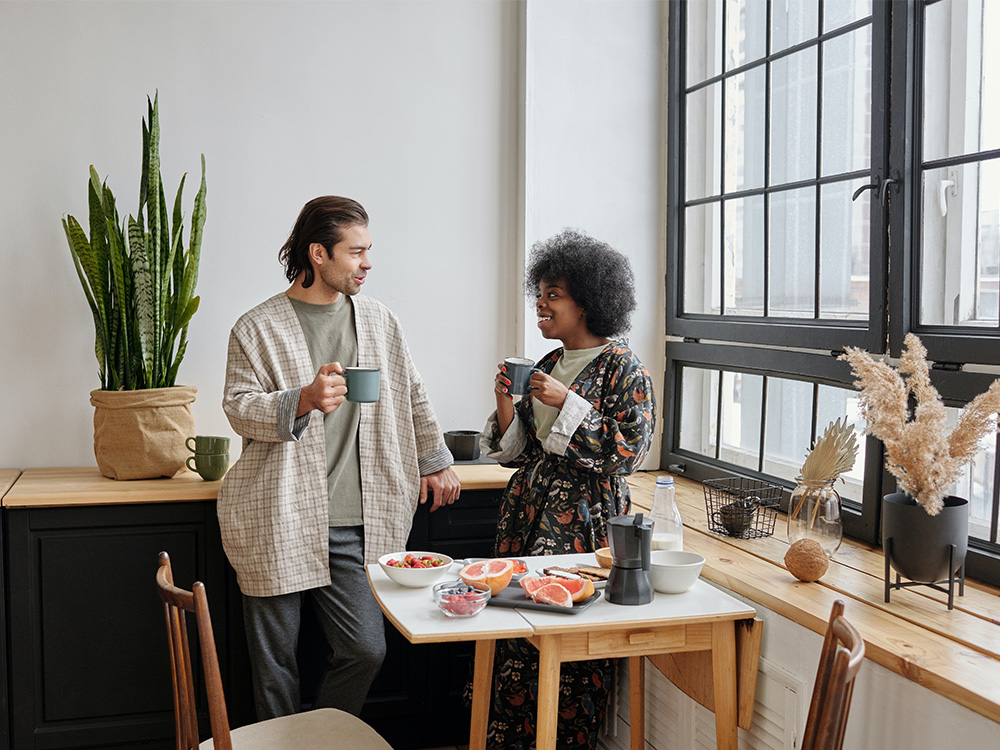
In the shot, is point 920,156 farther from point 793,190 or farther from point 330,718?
point 330,718

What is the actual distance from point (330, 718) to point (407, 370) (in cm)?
113

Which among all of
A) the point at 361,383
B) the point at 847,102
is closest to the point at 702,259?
the point at 847,102

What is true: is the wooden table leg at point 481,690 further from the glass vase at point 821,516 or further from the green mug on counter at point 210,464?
the green mug on counter at point 210,464

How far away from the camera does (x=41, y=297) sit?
3295 mm

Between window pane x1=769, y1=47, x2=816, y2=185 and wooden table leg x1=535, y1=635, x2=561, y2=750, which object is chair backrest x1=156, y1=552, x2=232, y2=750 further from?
window pane x1=769, y1=47, x2=816, y2=185

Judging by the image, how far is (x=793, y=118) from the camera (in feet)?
10.1

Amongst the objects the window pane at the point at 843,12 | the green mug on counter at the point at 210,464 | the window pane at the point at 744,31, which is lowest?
the green mug on counter at the point at 210,464

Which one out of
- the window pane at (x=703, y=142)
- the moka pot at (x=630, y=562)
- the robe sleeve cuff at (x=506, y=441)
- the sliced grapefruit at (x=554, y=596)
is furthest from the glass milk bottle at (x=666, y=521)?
the window pane at (x=703, y=142)

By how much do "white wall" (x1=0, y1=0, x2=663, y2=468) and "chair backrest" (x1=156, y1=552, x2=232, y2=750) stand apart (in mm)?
1618

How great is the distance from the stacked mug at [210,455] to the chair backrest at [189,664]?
1.08 metres

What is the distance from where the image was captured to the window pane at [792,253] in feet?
9.81

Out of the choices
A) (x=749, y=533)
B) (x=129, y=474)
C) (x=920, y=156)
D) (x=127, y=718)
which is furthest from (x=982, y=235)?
(x=127, y=718)

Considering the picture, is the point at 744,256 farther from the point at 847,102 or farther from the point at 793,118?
the point at 847,102

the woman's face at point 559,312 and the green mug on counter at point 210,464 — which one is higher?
the woman's face at point 559,312
